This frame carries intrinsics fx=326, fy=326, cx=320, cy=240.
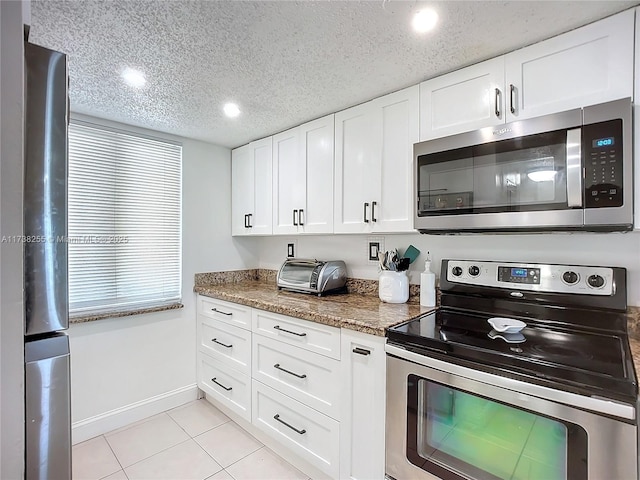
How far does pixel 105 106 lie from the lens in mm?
2082

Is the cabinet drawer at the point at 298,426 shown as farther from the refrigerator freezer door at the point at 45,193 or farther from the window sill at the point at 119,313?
the refrigerator freezer door at the point at 45,193

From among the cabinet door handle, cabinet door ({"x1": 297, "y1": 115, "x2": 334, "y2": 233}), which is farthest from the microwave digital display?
cabinet door ({"x1": 297, "y1": 115, "x2": 334, "y2": 233})

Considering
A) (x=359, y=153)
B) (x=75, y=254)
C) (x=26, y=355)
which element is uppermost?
(x=359, y=153)

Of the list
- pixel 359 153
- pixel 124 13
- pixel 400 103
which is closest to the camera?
pixel 124 13

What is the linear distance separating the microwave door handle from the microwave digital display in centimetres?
4

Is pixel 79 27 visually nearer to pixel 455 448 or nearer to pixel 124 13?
pixel 124 13

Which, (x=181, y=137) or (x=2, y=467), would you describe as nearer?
(x=2, y=467)

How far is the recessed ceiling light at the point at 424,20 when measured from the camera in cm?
121

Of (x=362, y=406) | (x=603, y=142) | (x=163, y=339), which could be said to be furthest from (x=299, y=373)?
(x=603, y=142)

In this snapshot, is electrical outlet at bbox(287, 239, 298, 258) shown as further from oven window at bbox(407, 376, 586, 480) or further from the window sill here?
oven window at bbox(407, 376, 586, 480)

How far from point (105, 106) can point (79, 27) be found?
2.92ft

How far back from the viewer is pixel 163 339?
262 cm

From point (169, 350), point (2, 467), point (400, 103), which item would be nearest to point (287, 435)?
point (169, 350)

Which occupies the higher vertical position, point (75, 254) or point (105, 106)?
point (105, 106)
